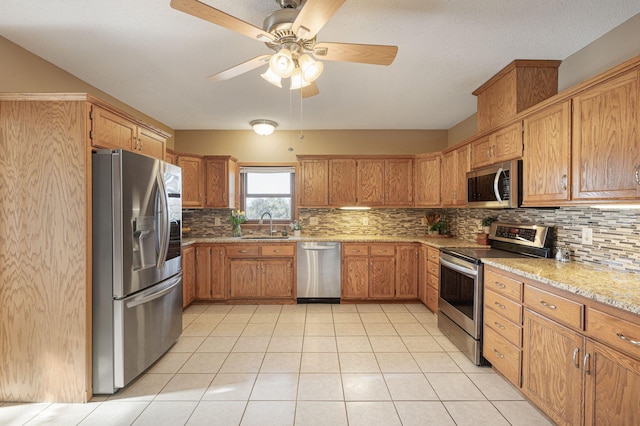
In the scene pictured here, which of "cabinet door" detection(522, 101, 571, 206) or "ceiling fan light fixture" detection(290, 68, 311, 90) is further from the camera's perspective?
"cabinet door" detection(522, 101, 571, 206)

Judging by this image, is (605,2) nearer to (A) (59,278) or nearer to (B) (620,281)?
(B) (620,281)

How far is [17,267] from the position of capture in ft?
6.45

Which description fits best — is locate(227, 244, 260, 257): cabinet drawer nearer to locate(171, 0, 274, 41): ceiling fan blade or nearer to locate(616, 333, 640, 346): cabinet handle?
locate(171, 0, 274, 41): ceiling fan blade

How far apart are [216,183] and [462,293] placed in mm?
3401

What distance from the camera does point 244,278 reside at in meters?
4.07

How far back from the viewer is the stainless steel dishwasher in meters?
4.10

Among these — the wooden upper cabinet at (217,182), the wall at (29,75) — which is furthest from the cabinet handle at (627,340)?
the wooden upper cabinet at (217,182)

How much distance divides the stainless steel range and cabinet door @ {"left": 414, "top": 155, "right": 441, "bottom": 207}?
1.06 m

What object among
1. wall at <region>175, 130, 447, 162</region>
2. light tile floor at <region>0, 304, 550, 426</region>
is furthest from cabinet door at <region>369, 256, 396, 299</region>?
wall at <region>175, 130, 447, 162</region>

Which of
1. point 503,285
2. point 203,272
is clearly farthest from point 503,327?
point 203,272

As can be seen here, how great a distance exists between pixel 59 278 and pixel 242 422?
150 cm

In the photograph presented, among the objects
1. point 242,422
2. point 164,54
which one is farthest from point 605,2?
point 242,422

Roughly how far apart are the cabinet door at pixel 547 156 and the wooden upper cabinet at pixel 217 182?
11.6 feet

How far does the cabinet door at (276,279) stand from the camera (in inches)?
160
